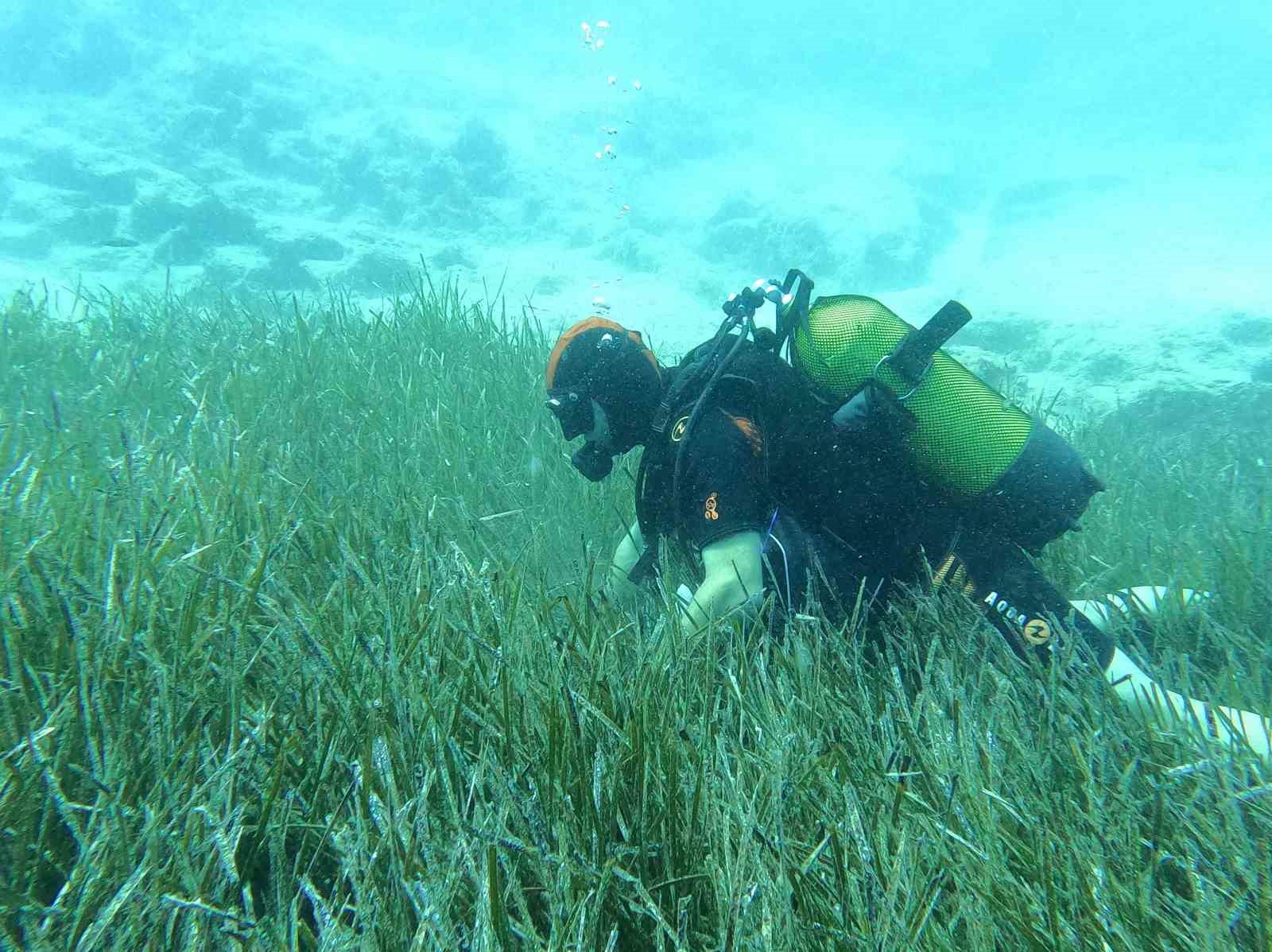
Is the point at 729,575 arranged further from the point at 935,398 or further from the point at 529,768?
the point at 529,768

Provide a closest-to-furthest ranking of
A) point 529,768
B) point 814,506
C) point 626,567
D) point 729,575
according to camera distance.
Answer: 1. point 529,768
2. point 729,575
3. point 814,506
4. point 626,567

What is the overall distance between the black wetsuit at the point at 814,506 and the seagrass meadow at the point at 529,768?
16 cm

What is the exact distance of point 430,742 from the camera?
1.42 m

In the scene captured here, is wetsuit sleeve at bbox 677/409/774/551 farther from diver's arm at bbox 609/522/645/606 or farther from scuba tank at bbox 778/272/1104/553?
diver's arm at bbox 609/522/645/606

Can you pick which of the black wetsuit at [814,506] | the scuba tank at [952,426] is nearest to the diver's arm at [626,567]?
the black wetsuit at [814,506]

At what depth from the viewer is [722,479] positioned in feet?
7.68

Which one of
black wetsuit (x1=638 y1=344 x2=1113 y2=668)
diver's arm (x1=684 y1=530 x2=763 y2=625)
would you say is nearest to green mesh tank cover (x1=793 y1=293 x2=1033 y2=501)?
black wetsuit (x1=638 y1=344 x2=1113 y2=668)

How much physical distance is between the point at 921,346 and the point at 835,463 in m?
0.51

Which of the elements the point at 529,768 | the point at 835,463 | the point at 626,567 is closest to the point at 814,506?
the point at 835,463

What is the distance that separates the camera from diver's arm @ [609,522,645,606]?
2.92 m

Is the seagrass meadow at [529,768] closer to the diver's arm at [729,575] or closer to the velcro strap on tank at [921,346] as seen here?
the diver's arm at [729,575]

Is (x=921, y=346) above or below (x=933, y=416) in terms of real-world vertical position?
above

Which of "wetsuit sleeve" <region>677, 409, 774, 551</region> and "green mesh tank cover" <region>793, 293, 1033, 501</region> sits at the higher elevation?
"green mesh tank cover" <region>793, 293, 1033, 501</region>

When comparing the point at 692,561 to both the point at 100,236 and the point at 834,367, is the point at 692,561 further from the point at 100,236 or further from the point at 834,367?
the point at 100,236
